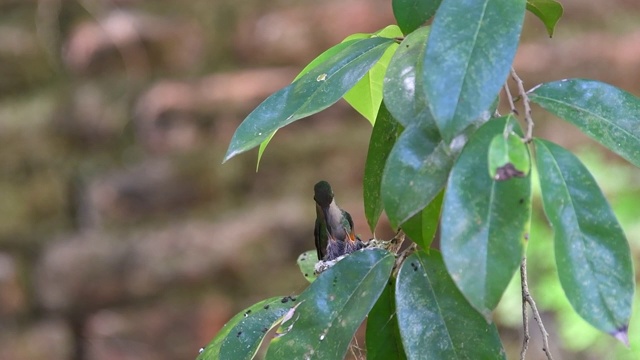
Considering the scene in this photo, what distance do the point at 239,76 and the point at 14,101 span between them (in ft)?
1.68

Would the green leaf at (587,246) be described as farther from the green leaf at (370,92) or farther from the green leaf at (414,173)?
the green leaf at (370,92)

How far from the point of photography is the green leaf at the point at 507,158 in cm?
34

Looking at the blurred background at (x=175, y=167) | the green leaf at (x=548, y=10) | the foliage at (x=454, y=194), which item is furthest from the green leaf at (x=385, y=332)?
the blurred background at (x=175, y=167)

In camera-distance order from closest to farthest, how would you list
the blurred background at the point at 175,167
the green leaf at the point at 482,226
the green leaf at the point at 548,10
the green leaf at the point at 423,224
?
the green leaf at the point at 482,226 → the green leaf at the point at 423,224 → the green leaf at the point at 548,10 → the blurred background at the point at 175,167

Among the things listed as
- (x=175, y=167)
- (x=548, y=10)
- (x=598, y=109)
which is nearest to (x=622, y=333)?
(x=598, y=109)

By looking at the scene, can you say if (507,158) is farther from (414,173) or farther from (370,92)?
(370,92)

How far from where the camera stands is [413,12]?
45 centimetres

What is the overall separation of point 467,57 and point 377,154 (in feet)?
0.45

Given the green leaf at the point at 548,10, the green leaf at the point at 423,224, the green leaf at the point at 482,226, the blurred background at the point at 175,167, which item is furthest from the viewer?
the blurred background at the point at 175,167

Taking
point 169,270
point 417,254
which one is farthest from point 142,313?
point 417,254

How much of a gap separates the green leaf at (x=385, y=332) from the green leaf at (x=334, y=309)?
42mm

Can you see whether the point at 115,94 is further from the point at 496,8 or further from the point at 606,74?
the point at 496,8

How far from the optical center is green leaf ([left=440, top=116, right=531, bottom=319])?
0.34 metres

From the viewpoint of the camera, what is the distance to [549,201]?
38 centimetres
